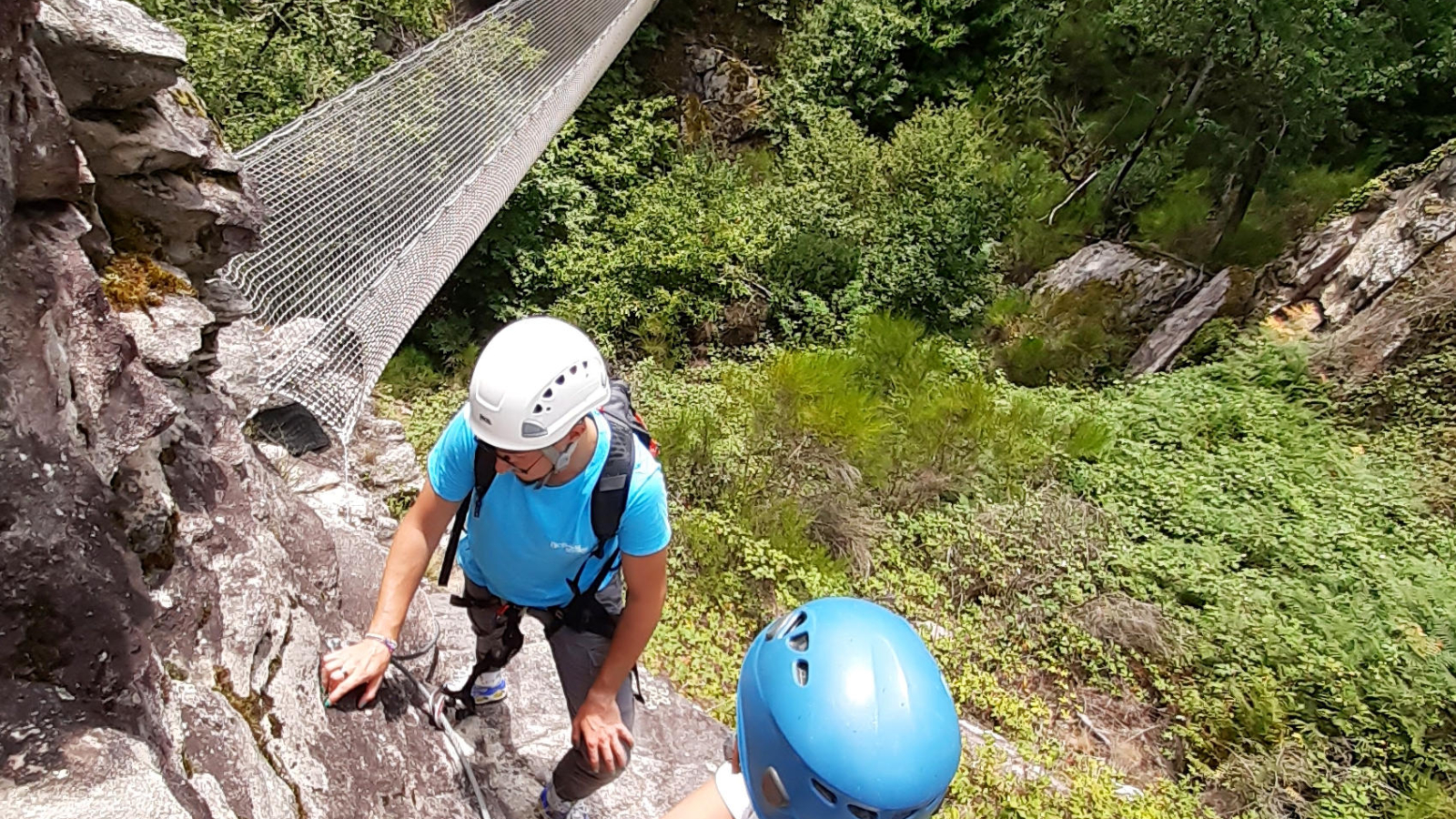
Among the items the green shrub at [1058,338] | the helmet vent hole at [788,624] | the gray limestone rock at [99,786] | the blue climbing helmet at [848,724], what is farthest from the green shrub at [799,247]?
the gray limestone rock at [99,786]

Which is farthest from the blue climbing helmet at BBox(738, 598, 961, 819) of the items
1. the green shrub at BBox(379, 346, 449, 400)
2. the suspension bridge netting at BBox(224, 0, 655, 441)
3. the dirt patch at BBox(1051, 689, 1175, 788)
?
the green shrub at BBox(379, 346, 449, 400)

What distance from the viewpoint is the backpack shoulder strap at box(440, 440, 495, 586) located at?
1.60m

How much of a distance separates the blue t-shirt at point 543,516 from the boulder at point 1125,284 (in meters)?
7.17

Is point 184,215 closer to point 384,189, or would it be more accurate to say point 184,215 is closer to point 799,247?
point 384,189

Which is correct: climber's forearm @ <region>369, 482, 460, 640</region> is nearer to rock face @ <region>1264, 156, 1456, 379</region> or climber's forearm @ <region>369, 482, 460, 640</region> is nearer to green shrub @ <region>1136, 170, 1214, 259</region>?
rock face @ <region>1264, 156, 1456, 379</region>

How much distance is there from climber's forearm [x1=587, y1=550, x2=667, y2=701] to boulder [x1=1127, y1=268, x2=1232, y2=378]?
658cm

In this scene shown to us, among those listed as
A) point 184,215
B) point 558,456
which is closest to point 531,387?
point 558,456

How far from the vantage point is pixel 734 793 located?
1310 millimetres

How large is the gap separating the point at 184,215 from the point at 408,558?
99 cm

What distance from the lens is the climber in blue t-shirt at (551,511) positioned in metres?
1.49

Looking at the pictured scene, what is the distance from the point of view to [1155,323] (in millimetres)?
7762

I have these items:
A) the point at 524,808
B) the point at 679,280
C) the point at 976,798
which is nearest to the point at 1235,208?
the point at 679,280

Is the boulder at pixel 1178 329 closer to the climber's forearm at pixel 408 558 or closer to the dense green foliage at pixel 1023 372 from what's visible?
the dense green foliage at pixel 1023 372

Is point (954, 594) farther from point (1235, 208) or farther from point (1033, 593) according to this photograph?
point (1235, 208)
